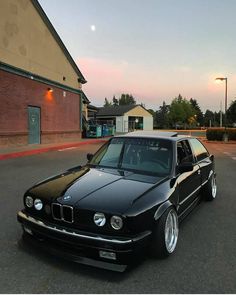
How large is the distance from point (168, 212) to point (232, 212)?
8.73ft

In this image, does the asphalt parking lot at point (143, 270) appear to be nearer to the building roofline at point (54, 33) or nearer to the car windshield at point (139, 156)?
the car windshield at point (139, 156)

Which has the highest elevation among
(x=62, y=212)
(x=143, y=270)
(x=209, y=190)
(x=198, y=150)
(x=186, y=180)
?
(x=198, y=150)

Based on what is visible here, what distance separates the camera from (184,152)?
5.64 meters

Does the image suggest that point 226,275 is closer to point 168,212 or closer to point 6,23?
point 168,212

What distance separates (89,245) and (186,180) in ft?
7.37

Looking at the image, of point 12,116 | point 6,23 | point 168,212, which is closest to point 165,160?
point 168,212

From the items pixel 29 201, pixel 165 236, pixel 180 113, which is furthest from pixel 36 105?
pixel 180 113

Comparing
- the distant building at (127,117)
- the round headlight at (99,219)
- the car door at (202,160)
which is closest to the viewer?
the round headlight at (99,219)

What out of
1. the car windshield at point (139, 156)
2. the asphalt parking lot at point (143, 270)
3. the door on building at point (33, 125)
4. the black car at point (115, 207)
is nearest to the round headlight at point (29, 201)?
the black car at point (115, 207)

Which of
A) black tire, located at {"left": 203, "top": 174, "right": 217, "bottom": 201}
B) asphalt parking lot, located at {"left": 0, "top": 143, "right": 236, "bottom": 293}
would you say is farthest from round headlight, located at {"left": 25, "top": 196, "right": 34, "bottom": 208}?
black tire, located at {"left": 203, "top": 174, "right": 217, "bottom": 201}

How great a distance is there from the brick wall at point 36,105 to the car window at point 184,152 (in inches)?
570

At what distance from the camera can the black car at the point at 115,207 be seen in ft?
11.5

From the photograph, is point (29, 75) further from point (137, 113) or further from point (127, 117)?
point (137, 113)

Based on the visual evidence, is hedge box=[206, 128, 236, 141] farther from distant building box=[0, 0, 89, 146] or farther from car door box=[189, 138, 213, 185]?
car door box=[189, 138, 213, 185]
